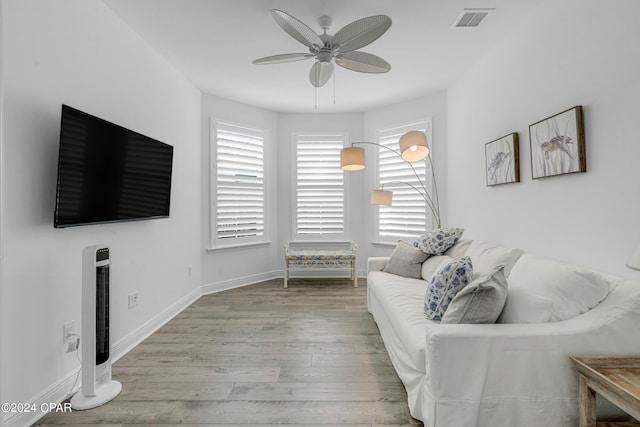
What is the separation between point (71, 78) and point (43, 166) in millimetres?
670

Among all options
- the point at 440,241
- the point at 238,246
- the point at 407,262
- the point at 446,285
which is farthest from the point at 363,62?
the point at 238,246

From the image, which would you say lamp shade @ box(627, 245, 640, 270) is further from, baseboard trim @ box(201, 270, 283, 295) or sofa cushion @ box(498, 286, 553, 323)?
baseboard trim @ box(201, 270, 283, 295)

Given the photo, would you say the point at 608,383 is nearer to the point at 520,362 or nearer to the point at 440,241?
the point at 520,362

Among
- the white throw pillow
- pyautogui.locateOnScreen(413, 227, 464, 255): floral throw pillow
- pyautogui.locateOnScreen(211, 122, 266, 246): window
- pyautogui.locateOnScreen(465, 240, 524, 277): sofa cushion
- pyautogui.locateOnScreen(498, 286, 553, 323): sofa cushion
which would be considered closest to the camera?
pyautogui.locateOnScreen(498, 286, 553, 323): sofa cushion

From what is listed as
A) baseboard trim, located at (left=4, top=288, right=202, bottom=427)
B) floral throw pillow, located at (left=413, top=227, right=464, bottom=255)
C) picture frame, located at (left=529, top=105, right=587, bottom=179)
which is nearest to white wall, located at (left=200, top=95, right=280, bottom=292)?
baseboard trim, located at (left=4, top=288, right=202, bottom=427)

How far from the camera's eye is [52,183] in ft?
6.79

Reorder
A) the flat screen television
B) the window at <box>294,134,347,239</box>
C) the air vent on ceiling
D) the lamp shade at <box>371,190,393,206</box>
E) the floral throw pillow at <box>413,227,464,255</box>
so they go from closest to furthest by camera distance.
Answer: the flat screen television
the air vent on ceiling
the floral throw pillow at <box>413,227,464,255</box>
the lamp shade at <box>371,190,393,206</box>
the window at <box>294,134,347,239</box>

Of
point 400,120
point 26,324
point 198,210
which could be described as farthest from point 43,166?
point 400,120

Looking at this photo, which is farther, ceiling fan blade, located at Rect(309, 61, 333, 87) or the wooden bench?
the wooden bench

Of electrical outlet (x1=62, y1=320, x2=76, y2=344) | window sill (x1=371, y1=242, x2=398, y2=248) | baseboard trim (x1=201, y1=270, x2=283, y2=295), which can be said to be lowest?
baseboard trim (x1=201, y1=270, x2=283, y2=295)

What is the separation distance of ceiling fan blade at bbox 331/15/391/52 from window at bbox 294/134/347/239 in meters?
2.98

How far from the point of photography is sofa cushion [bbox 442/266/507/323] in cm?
178

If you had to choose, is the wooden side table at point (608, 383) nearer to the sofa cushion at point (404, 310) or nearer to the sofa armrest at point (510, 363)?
the sofa armrest at point (510, 363)

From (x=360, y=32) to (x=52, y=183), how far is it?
2.21 meters
